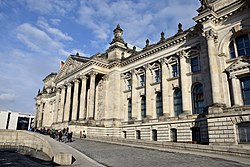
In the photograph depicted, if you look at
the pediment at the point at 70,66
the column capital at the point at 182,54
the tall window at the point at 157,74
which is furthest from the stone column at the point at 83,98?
the column capital at the point at 182,54

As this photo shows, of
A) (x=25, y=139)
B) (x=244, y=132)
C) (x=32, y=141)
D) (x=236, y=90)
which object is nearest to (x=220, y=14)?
(x=236, y=90)

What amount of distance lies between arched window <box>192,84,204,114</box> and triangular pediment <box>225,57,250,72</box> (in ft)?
17.9

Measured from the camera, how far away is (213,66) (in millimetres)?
24812

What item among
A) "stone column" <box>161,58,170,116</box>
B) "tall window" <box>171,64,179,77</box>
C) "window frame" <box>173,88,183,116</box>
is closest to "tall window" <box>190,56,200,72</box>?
"tall window" <box>171,64,179,77</box>

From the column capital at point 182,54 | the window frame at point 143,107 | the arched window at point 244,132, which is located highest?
the column capital at point 182,54

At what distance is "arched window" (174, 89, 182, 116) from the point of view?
3165 cm

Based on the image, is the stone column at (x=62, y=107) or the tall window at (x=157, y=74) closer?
the tall window at (x=157, y=74)

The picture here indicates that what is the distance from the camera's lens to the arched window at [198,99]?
28.8m

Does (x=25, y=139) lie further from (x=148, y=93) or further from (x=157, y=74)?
(x=157, y=74)

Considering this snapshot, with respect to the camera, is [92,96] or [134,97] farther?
[92,96]

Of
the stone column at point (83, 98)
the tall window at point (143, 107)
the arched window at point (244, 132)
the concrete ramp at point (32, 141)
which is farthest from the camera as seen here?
the stone column at point (83, 98)

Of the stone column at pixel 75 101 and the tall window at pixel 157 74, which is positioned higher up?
the tall window at pixel 157 74

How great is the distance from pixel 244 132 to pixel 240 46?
10421 millimetres

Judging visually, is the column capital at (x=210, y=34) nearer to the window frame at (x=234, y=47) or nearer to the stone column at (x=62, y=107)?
the window frame at (x=234, y=47)
